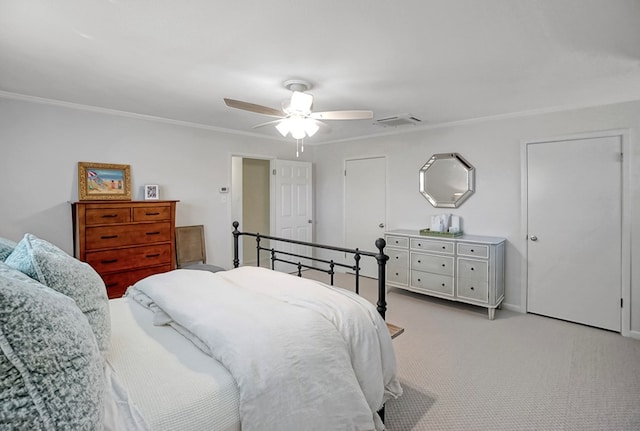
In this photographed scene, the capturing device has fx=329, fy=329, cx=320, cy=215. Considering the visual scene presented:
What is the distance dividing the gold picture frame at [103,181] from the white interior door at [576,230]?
4.68m

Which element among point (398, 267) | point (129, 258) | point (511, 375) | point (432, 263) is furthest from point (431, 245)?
point (129, 258)

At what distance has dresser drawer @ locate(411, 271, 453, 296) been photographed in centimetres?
404

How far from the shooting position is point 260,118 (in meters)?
4.11

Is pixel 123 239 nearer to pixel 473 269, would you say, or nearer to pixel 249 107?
pixel 249 107

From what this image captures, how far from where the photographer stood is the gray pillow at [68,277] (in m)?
1.25

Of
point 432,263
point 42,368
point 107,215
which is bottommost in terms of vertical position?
point 432,263

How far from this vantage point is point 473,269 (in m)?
3.83

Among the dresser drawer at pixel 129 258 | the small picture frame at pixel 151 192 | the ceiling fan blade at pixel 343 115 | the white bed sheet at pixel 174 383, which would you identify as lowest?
the white bed sheet at pixel 174 383

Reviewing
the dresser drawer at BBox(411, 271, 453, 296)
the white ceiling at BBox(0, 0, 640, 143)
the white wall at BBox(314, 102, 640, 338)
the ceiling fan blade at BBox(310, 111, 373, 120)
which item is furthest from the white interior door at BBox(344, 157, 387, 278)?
the ceiling fan blade at BBox(310, 111, 373, 120)

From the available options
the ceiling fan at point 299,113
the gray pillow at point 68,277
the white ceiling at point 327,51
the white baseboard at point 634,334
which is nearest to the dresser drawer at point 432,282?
the white baseboard at point 634,334

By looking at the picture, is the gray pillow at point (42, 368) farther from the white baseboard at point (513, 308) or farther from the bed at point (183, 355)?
the white baseboard at point (513, 308)

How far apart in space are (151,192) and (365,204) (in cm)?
314

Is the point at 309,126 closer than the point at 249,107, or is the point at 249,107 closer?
the point at 249,107

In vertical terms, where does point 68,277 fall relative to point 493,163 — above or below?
below
